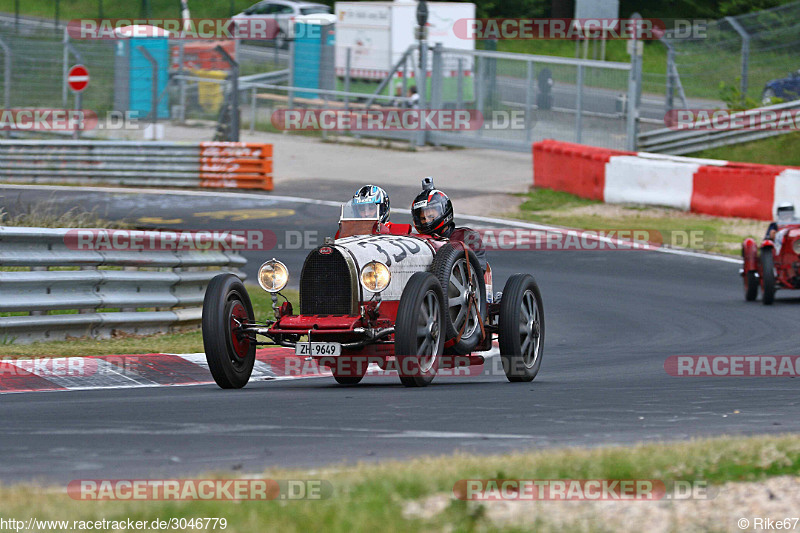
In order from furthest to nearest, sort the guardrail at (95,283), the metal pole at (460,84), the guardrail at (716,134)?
the metal pole at (460,84), the guardrail at (716,134), the guardrail at (95,283)

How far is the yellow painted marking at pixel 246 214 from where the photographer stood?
21256mm

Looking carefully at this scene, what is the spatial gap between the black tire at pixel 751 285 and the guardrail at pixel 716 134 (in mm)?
10139

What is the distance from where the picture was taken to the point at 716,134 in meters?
25.4

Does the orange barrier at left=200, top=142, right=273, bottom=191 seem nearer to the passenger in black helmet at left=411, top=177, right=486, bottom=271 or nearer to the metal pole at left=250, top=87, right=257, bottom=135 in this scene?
the metal pole at left=250, top=87, right=257, bottom=135

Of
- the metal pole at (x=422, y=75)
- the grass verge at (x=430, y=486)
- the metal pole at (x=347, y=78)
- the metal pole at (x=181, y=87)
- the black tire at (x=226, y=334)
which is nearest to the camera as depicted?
the grass verge at (x=430, y=486)

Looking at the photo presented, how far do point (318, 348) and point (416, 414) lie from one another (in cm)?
157

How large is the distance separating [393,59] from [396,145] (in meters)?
4.19

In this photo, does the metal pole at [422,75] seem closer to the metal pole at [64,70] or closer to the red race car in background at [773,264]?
the metal pole at [64,70]

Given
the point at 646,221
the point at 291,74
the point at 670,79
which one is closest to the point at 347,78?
the point at 291,74

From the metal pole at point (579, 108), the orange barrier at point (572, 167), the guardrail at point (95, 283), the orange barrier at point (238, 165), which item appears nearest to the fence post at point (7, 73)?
the orange barrier at point (238, 165)

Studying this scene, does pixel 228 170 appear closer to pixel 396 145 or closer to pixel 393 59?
pixel 396 145

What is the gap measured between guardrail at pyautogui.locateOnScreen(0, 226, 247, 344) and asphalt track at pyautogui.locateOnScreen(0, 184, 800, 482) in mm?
2109

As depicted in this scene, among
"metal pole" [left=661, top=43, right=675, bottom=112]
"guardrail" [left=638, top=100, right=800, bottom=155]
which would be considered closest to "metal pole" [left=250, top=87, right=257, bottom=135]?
"guardrail" [left=638, top=100, right=800, bottom=155]

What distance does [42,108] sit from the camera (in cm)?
3081
